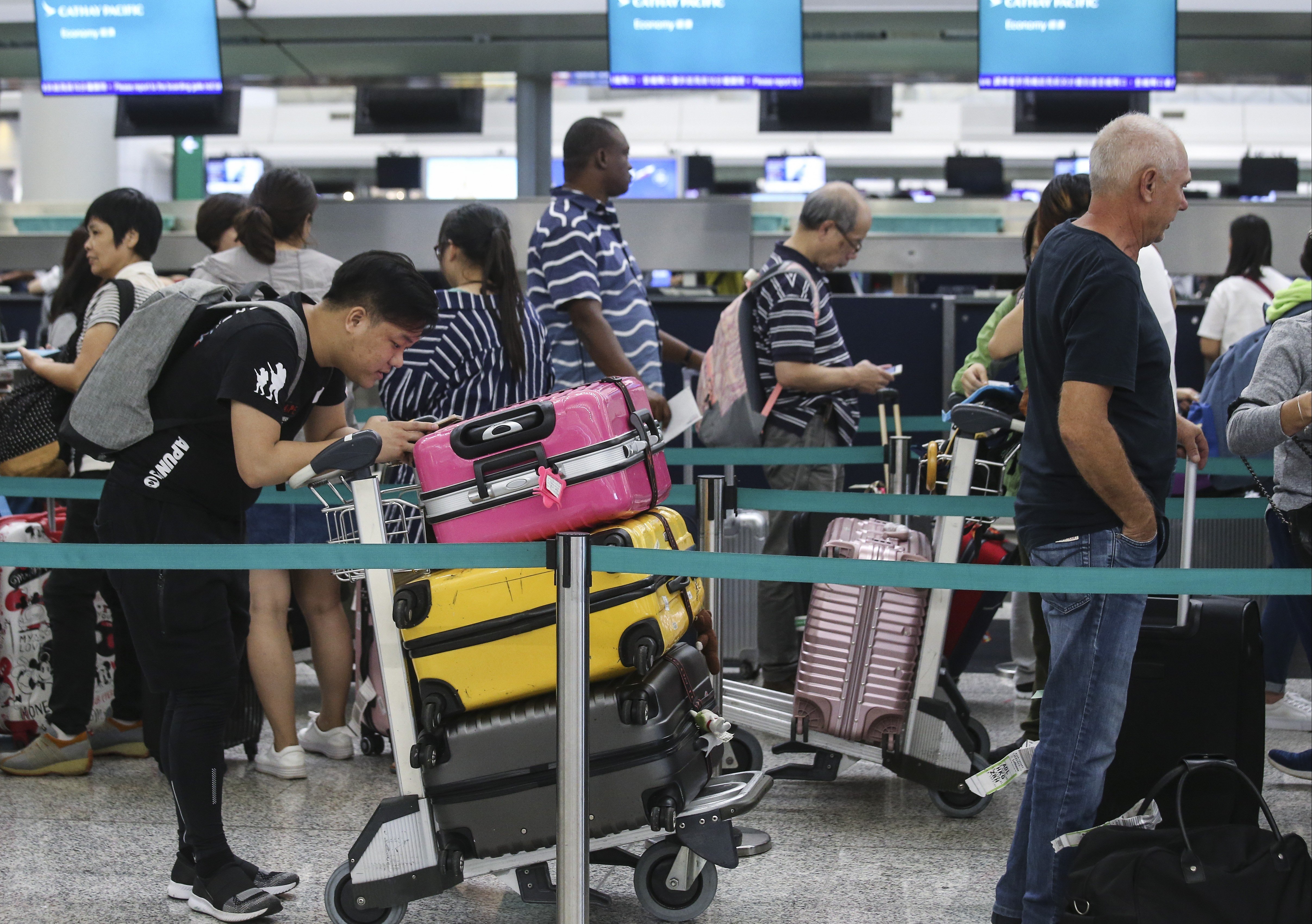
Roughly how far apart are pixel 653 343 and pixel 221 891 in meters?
1.84

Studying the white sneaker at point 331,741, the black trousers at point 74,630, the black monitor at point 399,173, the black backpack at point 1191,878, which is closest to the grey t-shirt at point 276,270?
the black trousers at point 74,630

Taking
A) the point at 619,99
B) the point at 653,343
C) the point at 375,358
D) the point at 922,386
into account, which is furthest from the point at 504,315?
the point at 619,99

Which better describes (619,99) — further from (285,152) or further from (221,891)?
(221,891)

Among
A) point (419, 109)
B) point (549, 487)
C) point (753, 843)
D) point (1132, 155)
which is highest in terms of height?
point (419, 109)

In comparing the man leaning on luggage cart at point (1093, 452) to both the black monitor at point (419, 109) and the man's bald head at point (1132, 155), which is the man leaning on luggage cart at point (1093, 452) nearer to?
the man's bald head at point (1132, 155)

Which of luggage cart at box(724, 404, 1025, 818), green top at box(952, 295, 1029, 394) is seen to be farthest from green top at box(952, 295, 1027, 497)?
luggage cart at box(724, 404, 1025, 818)

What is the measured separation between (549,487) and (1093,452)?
917 mm

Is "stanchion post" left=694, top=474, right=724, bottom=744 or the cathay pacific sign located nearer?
"stanchion post" left=694, top=474, right=724, bottom=744

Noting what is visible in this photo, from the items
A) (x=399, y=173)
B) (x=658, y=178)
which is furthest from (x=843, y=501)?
(x=658, y=178)

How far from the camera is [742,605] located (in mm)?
4625

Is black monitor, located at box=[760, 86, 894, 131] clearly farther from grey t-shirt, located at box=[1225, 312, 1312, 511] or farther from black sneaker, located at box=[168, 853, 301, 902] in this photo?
black sneaker, located at box=[168, 853, 301, 902]

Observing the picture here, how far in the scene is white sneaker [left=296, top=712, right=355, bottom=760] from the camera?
3.72m

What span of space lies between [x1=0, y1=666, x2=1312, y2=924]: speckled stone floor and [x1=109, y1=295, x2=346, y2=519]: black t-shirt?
866 mm

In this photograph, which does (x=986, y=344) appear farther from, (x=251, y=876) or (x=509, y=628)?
(x=251, y=876)
